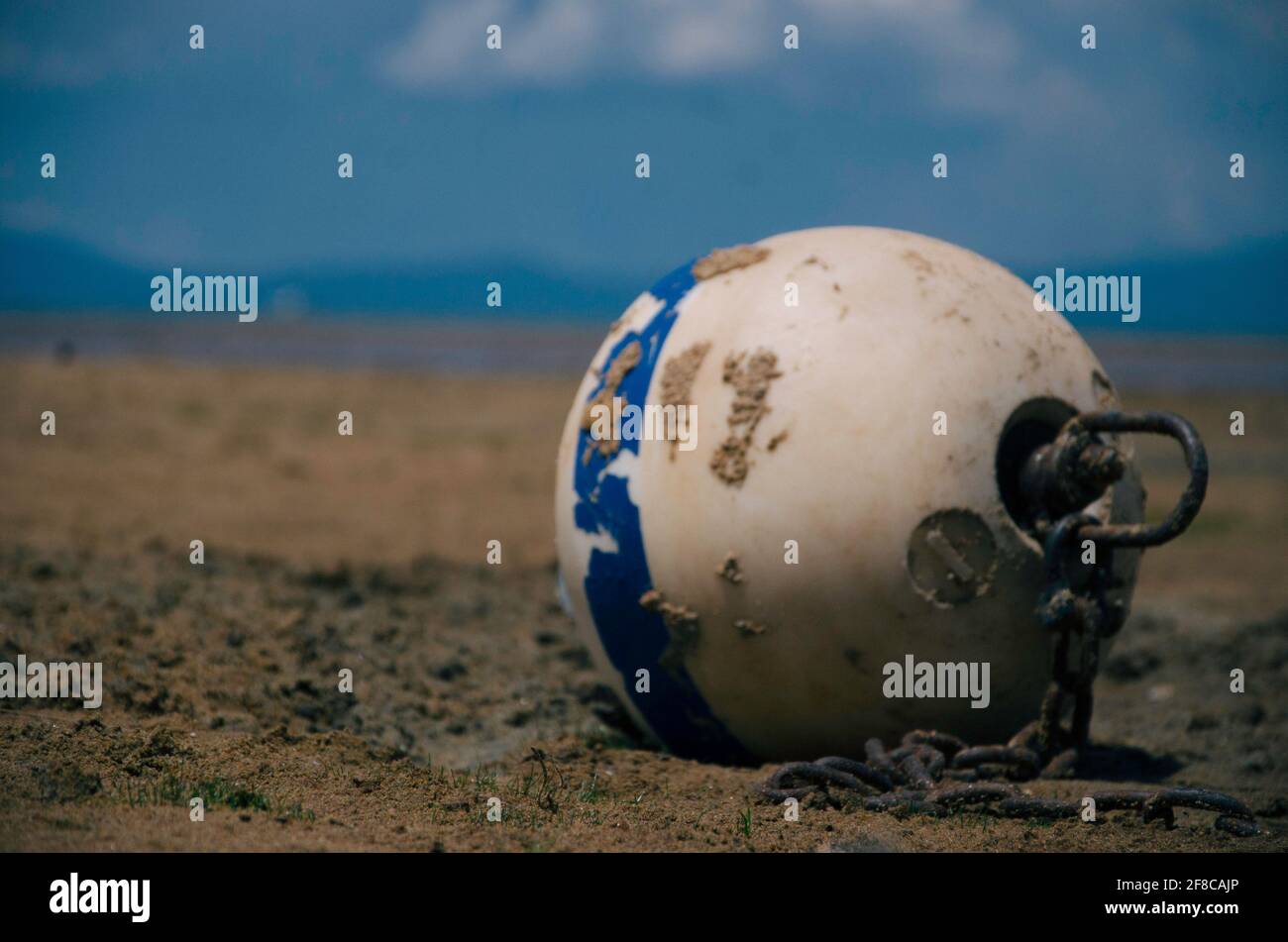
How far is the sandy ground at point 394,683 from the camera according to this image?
4.50 meters

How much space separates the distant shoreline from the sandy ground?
789 inches

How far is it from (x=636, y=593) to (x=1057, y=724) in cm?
160

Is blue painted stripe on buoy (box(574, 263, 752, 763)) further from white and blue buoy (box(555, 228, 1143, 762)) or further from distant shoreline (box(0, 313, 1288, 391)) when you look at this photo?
distant shoreline (box(0, 313, 1288, 391))

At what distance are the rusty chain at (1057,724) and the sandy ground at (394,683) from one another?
9 cm

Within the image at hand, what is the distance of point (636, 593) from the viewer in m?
5.39

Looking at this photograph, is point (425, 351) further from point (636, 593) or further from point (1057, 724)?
point (1057, 724)

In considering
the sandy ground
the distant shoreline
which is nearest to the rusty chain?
the sandy ground

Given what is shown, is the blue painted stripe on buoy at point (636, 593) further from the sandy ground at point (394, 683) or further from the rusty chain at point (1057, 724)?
the rusty chain at point (1057, 724)

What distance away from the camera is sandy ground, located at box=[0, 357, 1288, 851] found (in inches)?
177

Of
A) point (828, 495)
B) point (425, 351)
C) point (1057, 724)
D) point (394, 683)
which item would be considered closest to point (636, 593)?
point (828, 495)

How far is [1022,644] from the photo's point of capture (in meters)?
5.24
